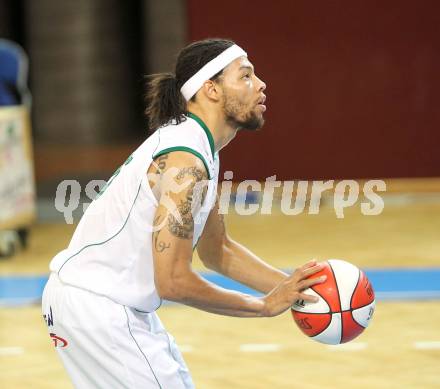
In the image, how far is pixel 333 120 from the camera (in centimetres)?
1234

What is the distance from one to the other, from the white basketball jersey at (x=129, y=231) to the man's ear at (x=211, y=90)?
139 mm

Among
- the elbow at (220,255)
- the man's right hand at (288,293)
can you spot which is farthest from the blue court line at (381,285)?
the man's right hand at (288,293)

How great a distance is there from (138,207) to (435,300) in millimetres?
4228

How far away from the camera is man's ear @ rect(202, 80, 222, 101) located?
3965 millimetres

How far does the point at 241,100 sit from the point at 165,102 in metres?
0.31

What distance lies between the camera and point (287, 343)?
21.2 feet

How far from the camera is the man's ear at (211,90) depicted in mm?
3965

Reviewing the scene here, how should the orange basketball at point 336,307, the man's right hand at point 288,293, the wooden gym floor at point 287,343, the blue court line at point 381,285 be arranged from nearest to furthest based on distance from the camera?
the man's right hand at point 288,293 → the orange basketball at point 336,307 → the wooden gym floor at point 287,343 → the blue court line at point 381,285

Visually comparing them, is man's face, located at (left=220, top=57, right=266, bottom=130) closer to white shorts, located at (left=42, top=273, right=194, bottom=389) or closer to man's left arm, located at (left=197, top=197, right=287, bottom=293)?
man's left arm, located at (left=197, top=197, right=287, bottom=293)

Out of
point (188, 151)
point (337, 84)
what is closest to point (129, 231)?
point (188, 151)

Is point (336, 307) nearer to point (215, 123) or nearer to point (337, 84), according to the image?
point (215, 123)

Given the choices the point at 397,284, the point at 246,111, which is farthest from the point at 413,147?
the point at 246,111

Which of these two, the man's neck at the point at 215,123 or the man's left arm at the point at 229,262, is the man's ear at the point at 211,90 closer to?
the man's neck at the point at 215,123

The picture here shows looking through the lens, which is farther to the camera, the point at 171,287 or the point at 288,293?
the point at 288,293
